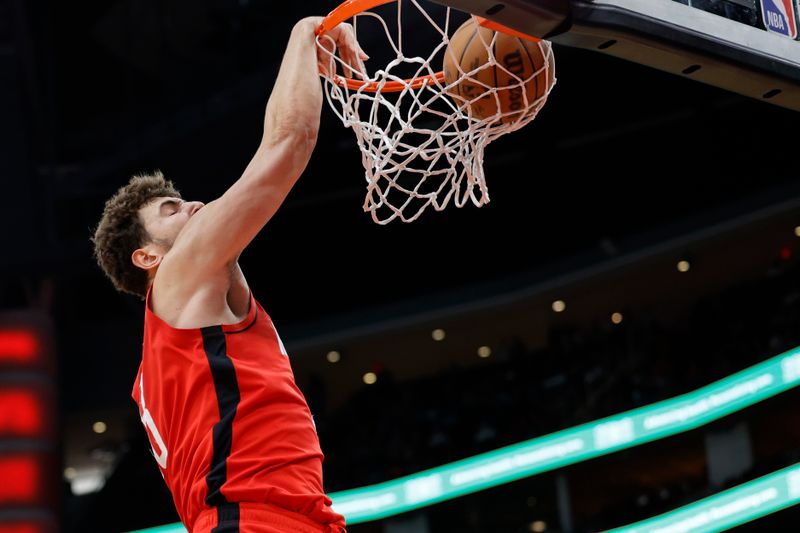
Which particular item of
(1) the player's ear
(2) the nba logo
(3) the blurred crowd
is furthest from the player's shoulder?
(3) the blurred crowd

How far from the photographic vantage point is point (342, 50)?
3.12m

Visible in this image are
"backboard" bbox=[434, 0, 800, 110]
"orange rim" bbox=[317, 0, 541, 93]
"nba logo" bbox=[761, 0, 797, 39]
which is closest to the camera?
"backboard" bbox=[434, 0, 800, 110]

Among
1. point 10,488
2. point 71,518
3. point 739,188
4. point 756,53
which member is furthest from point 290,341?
point 756,53

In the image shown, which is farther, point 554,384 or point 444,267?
point 444,267

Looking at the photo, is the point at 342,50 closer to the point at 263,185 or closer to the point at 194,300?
the point at 263,185

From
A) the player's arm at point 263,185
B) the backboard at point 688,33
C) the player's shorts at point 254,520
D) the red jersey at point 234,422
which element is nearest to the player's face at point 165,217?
the player's arm at point 263,185

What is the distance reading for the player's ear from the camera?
110 inches

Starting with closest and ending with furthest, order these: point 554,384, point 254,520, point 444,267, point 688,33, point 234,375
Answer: point 254,520 → point 234,375 → point 688,33 → point 554,384 → point 444,267

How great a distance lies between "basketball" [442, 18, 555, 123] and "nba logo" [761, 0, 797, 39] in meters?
0.64

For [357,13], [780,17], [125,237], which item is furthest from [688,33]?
[125,237]

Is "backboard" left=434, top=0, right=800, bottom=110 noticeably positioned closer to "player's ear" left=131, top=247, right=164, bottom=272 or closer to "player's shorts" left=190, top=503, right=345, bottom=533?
"player's ear" left=131, top=247, right=164, bottom=272

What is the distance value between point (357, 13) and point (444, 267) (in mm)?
9408

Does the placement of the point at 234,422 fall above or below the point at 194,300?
below

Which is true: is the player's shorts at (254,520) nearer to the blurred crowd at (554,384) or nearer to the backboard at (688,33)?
the backboard at (688,33)
